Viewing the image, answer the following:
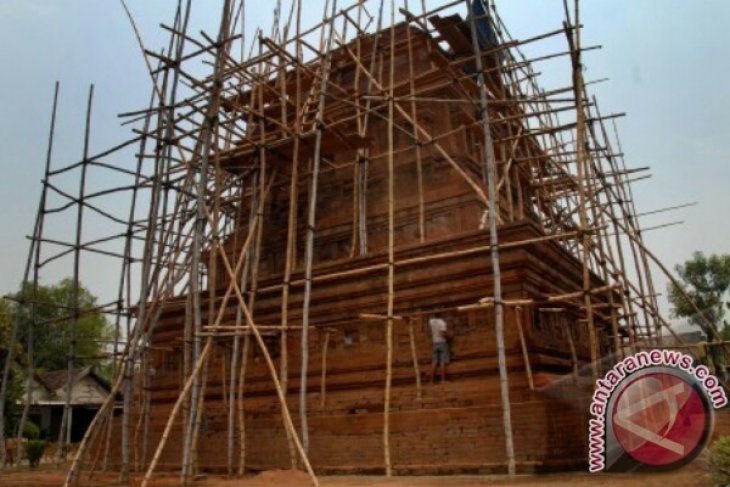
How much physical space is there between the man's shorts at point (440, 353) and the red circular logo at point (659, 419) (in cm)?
386

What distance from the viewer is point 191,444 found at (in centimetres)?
964

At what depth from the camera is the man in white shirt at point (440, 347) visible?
35.0ft

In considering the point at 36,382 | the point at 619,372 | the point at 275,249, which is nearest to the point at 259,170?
the point at 275,249

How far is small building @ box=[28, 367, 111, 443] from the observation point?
29625 millimetres

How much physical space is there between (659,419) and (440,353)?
14.3 ft

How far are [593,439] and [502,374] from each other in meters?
1.73

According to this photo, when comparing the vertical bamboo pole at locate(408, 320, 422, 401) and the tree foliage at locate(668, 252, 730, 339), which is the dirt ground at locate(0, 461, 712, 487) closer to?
the vertical bamboo pole at locate(408, 320, 422, 401)

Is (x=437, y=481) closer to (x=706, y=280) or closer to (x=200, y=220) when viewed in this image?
(x=200, y=220)

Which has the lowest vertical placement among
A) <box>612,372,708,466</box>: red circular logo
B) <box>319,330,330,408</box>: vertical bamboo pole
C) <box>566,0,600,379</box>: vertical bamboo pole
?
<box>612,372,708,466</box>: red circular logo

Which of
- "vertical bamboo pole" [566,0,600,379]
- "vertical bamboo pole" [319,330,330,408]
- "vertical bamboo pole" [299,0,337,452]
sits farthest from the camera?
"vertical bamboo pole" [319,330,330,408]

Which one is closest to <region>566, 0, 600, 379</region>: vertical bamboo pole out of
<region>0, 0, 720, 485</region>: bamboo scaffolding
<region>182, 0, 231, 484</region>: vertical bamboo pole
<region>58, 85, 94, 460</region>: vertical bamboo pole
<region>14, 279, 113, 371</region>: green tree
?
<region>0, 0, 720, 485</region>: bamboo scaffolding

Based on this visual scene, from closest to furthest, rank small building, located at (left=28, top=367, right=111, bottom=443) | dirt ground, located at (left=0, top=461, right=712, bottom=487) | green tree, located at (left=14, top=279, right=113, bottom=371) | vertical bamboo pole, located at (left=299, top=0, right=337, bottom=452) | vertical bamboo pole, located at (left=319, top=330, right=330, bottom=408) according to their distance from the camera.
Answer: dirt ground, located at (left=0, top=461, right=712, bottom=487), vertical bamboo pole, located at (left=299, top=0, right=337, bottom=452), vertical bamboo pole, located at (left=319, top=330, right=330, bottom=408), small building, located at (left=28, top=367, right=111, bottom=443), green tree, located at (left=14, top=279, right=113, bottom=371)

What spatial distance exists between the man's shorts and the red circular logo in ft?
12.6

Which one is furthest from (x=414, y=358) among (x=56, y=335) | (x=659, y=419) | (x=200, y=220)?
(x=56, y=335)
